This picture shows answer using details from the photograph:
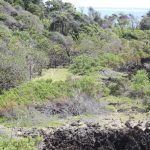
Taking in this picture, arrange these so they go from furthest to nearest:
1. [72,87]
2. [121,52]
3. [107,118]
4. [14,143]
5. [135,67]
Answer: [121,52] → [135,67] → [72,87] → [107,118] → [14,143]

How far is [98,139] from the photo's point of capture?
1120 inches

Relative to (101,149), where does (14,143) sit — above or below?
above

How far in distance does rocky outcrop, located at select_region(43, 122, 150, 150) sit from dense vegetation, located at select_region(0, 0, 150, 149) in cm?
491

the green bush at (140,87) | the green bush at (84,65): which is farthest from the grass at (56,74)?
the green bush at (140,87)

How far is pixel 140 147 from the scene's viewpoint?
2770cm

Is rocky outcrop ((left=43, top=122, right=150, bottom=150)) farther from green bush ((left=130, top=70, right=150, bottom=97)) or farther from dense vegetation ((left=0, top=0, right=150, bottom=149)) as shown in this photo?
green bush ((left=130, top=70, right=150, bottom=97))

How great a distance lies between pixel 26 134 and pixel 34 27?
40724 millimetres

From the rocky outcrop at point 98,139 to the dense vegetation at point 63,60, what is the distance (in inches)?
193

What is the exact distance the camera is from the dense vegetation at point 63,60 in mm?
35188

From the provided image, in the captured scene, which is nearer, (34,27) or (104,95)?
(104,95)

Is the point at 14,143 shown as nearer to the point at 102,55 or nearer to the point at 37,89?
the point at 37,89

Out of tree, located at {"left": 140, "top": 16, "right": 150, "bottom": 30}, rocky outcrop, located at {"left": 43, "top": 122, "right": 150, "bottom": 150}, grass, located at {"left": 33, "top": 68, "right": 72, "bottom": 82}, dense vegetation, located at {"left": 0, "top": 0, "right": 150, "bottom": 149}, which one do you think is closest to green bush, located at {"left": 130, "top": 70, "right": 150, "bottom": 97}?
dense vegetation, located at {"left": 0, "top": 0, "right": 150, "bottom": 149}

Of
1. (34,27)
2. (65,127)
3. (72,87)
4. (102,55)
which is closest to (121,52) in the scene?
(102,55)

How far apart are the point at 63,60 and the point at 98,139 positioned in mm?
31264
